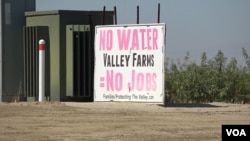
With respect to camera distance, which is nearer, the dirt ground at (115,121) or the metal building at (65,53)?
the dirt ground at (115,121)

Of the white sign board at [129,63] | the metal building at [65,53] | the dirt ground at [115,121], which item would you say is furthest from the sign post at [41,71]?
the white sign board at [129,63]

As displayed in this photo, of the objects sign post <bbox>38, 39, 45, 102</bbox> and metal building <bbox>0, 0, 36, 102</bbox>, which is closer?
sign post <bbox>38, 39, 45, 102</bbox>

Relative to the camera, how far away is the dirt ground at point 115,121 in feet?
40.8

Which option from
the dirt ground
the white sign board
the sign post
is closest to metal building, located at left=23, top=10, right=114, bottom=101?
the sign post

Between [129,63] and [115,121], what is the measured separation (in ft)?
11.7

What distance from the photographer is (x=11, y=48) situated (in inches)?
762

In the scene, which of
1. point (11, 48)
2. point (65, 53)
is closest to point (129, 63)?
point (65, 53)

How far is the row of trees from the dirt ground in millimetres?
3437

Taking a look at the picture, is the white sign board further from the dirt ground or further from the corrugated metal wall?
the corrugated metal wall

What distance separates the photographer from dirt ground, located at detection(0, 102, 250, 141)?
12422 mm

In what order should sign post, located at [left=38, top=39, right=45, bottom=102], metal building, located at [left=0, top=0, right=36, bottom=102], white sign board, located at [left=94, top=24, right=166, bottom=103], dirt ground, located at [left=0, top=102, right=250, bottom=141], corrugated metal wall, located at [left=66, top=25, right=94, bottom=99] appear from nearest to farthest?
dirt ground, located at [left=0, top=102, right=250, bottom=141]
white sign board, located at [left=94, top=24, right=166, bottom=103]
sign post, located at [left=38, top=39, right=45, bottom=102]
corrugated metal wall, located at [left=66, top=25, right=94, bottom=99]
metal building, located at [left=0, top=0, right=36, bottom=102]

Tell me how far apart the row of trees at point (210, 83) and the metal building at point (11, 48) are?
17.3ft

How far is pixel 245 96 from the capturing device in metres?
22.2

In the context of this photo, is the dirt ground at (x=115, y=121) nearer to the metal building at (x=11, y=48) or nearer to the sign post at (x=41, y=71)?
the sign post at (x=41, y=71)
